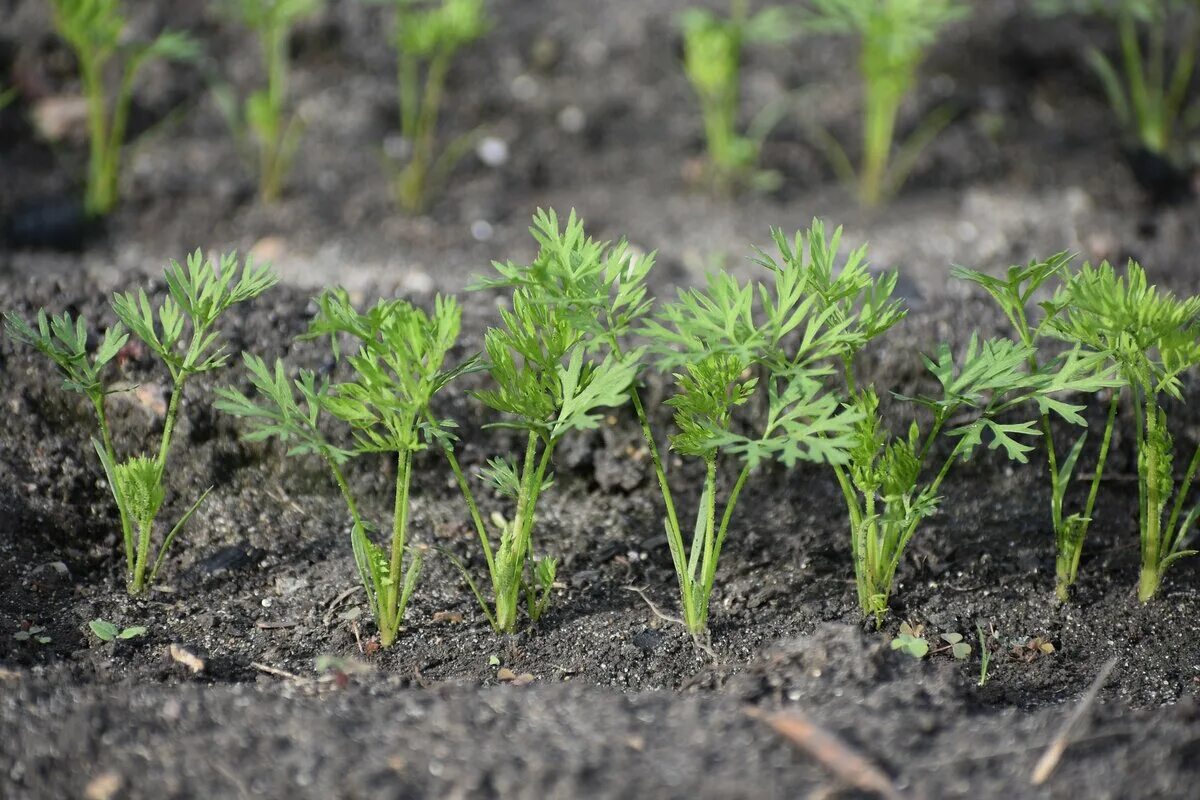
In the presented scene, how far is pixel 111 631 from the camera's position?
2.43 meters

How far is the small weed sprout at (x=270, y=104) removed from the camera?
4.33 meters

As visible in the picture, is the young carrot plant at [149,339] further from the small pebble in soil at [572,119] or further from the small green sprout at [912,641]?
the small pebble in soil at [572,119]

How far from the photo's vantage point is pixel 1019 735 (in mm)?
1935

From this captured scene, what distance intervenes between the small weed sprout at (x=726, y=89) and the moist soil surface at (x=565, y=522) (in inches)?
4.4

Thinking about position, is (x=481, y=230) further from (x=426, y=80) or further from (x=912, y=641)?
(x=912, y=641)

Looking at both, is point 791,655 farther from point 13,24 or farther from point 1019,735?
point 13,24

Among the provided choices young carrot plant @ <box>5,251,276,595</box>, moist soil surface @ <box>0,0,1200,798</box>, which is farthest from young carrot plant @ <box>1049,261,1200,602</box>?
young carrot plant @ <box>5,251,276,595</box>

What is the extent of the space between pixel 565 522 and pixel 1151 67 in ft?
12.2

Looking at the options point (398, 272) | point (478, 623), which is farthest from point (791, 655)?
point (398, 272)

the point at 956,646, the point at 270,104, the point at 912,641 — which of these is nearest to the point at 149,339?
the point at 912,641

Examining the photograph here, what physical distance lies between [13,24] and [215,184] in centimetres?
118

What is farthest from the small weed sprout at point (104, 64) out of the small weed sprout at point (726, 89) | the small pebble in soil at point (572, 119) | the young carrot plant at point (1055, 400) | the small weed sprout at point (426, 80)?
the young carrot plant at point (1055, 400)

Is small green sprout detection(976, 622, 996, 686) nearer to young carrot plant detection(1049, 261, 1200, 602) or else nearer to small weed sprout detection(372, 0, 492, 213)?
young carrot plant detection(1049, 261, 1200, 602)

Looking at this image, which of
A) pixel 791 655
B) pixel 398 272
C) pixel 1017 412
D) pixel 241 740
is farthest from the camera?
pixel 398 272
